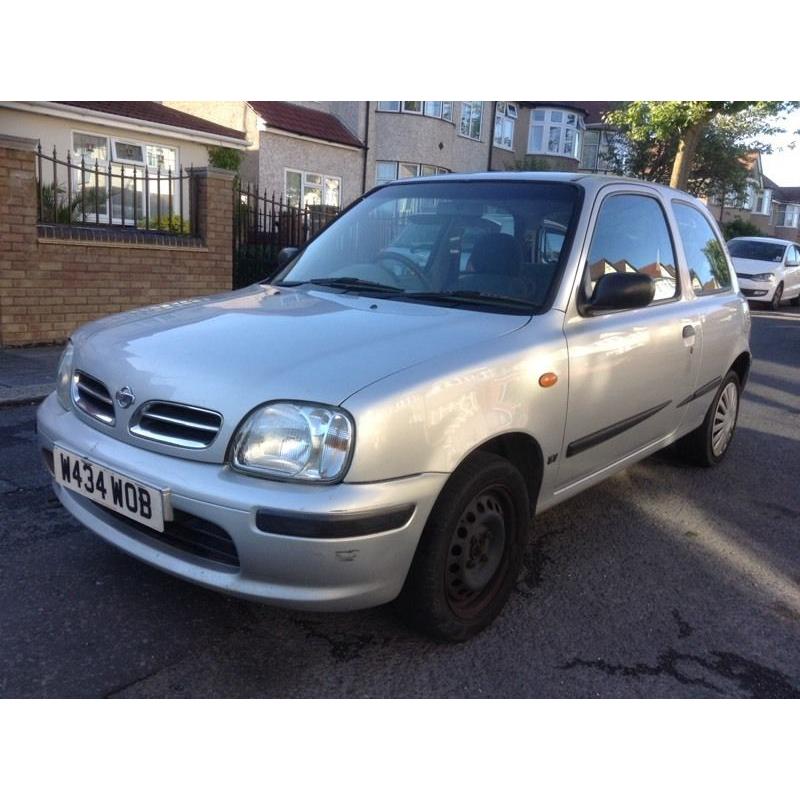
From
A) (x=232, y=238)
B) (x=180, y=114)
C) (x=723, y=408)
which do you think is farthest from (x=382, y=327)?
(x=180, y=114)

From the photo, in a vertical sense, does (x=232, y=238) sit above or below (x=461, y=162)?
below

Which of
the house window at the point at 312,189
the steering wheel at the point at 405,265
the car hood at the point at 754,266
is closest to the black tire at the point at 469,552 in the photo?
the steering wheel at the point at 405,265

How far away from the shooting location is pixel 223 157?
17.3 meters

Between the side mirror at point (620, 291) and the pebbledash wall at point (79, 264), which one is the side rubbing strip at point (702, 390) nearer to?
the side mirror at point (620, 291)

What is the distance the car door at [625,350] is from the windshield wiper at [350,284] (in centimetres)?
81

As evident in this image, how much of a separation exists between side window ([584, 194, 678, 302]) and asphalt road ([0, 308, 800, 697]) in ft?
4.23

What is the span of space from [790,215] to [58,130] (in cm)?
5904

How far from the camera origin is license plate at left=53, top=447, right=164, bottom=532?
2.46 meters

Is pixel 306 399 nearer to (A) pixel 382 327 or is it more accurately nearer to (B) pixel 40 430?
(A) pixel 382 327

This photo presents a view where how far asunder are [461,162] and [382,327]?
24.1 metres

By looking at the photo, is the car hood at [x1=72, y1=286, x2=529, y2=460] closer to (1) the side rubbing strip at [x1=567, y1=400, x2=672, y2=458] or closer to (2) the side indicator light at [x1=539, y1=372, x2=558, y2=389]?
(2) the side indicator light at [x1=539, y1=372, x2=558, y2=389]

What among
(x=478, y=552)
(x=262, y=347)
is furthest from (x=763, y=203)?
(x=262, y=347)

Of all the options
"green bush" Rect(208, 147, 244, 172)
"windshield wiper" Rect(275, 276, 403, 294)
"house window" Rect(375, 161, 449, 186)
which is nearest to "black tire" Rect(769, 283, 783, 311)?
"house window" Rect(375, 161, 449, 186)

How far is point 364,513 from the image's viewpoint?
2.30 meters
